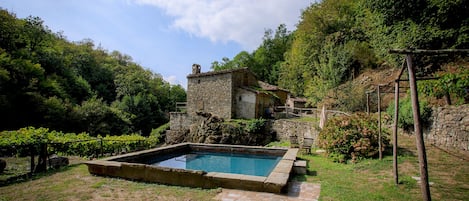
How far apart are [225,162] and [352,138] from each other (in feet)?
17.9

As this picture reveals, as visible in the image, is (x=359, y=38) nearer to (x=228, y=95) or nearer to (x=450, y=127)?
(x=228, y=95)

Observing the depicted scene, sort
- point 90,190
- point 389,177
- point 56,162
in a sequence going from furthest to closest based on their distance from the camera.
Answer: point 56,162 < point 389,177 < point 90,190

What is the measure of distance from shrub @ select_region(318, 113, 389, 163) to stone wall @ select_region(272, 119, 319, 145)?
16.1 feet

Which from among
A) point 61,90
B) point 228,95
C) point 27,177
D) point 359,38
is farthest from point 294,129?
point 61,90

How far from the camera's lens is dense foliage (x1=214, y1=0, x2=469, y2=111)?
10633 millimetres

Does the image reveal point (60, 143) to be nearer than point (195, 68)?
Yes

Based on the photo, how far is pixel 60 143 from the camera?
23.2 feet

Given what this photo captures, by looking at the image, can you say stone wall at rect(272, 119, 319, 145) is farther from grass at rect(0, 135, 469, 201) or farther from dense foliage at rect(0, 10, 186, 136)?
dense foliage at rect(0, 10, 186, 136)

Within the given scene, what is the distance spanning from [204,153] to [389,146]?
26.9ft

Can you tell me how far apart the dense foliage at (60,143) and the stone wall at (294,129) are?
408 inches

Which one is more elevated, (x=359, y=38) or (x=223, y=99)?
(x=359, y=38)

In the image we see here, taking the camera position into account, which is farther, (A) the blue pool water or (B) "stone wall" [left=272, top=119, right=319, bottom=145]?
(B) "stone wall" [left=272, top=119, right=319, bottom=145]

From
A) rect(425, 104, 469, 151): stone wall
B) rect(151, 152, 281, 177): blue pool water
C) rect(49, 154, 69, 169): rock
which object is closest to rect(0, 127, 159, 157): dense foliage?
rect(49, 154, 69, 169): rock

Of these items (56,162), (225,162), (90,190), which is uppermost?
(56,162)
